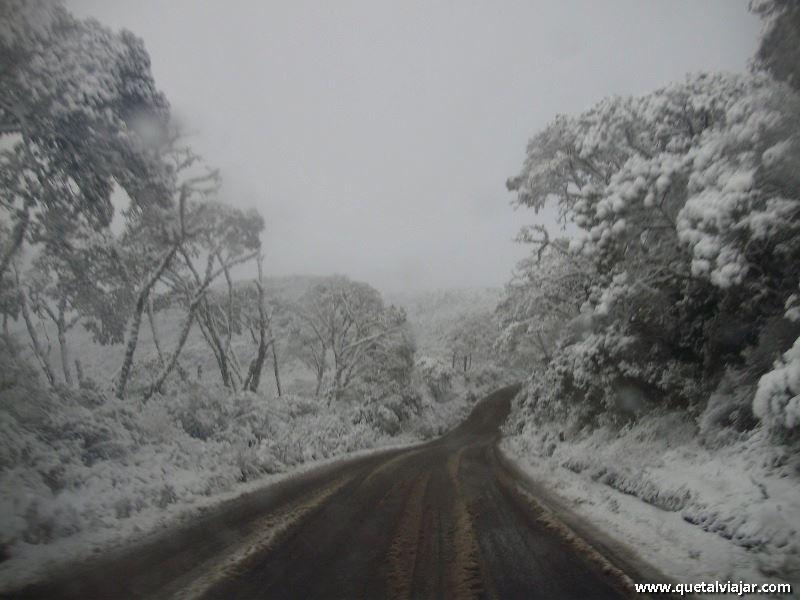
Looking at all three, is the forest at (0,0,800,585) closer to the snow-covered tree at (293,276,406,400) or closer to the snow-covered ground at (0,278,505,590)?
the snow-covered ground at (0,278,505,590)

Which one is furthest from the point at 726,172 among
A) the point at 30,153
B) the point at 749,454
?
the point at 30,153

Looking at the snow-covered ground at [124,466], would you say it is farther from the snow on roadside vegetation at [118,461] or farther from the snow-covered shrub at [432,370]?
the snow-covered shrub at [432,370]

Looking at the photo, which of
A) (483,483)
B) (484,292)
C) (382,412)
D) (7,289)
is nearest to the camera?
(483,483)

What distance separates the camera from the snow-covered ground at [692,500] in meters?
4.53

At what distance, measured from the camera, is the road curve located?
158 inches

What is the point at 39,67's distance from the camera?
26.8ft

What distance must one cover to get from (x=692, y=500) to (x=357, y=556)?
4.67 m

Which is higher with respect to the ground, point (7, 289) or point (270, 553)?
point (7, 289)

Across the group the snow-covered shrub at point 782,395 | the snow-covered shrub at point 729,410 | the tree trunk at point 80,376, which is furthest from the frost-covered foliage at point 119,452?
the snow-covered shrub at point 729,410

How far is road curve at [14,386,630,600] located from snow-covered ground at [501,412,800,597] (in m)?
0.92

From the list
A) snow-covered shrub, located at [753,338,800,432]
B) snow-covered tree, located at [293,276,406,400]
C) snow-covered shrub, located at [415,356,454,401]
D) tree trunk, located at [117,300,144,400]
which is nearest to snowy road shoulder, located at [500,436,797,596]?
snow-covered shrub, located at [753,338,800,432]

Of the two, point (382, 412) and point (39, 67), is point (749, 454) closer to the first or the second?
point (39, 67)

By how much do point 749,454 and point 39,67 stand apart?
13.1 meters

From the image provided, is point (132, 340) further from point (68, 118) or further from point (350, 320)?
point (350, 320)
